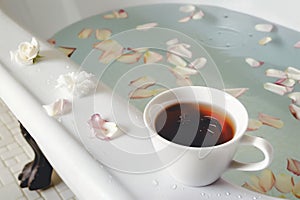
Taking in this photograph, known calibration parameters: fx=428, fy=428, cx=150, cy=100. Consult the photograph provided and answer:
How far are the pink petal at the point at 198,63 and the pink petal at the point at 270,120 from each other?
243 millimetres

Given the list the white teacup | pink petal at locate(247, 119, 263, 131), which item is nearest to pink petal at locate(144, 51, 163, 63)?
pink petal at locate(247, 119, 263, 131)

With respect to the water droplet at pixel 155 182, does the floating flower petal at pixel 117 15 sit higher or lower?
lower

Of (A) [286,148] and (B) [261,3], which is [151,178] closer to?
(A) [286,148]

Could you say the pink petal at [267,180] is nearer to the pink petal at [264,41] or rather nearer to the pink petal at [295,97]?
the pink petal at [295,97]

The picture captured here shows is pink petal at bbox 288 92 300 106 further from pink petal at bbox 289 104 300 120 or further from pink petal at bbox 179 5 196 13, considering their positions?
pink petal at bbox 179 5 196 13

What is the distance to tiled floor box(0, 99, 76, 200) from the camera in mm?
974

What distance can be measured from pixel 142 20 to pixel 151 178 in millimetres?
1031

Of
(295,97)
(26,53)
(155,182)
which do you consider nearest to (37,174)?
(26,53)

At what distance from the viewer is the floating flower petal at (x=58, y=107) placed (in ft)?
2.16

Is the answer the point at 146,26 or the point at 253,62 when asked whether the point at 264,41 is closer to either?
the point at 253,62

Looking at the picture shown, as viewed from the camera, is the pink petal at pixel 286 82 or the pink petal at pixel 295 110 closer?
the pink petal at pixel 295 110

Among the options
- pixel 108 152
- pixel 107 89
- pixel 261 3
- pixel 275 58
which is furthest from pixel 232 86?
pixel 108 152

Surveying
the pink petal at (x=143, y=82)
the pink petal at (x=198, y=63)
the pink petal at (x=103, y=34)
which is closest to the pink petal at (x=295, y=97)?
the pink petal at (x=198, y=63)

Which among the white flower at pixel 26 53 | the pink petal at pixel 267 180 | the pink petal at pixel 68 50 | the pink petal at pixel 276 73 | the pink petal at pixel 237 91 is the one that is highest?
the white flower at pixel 26 53
